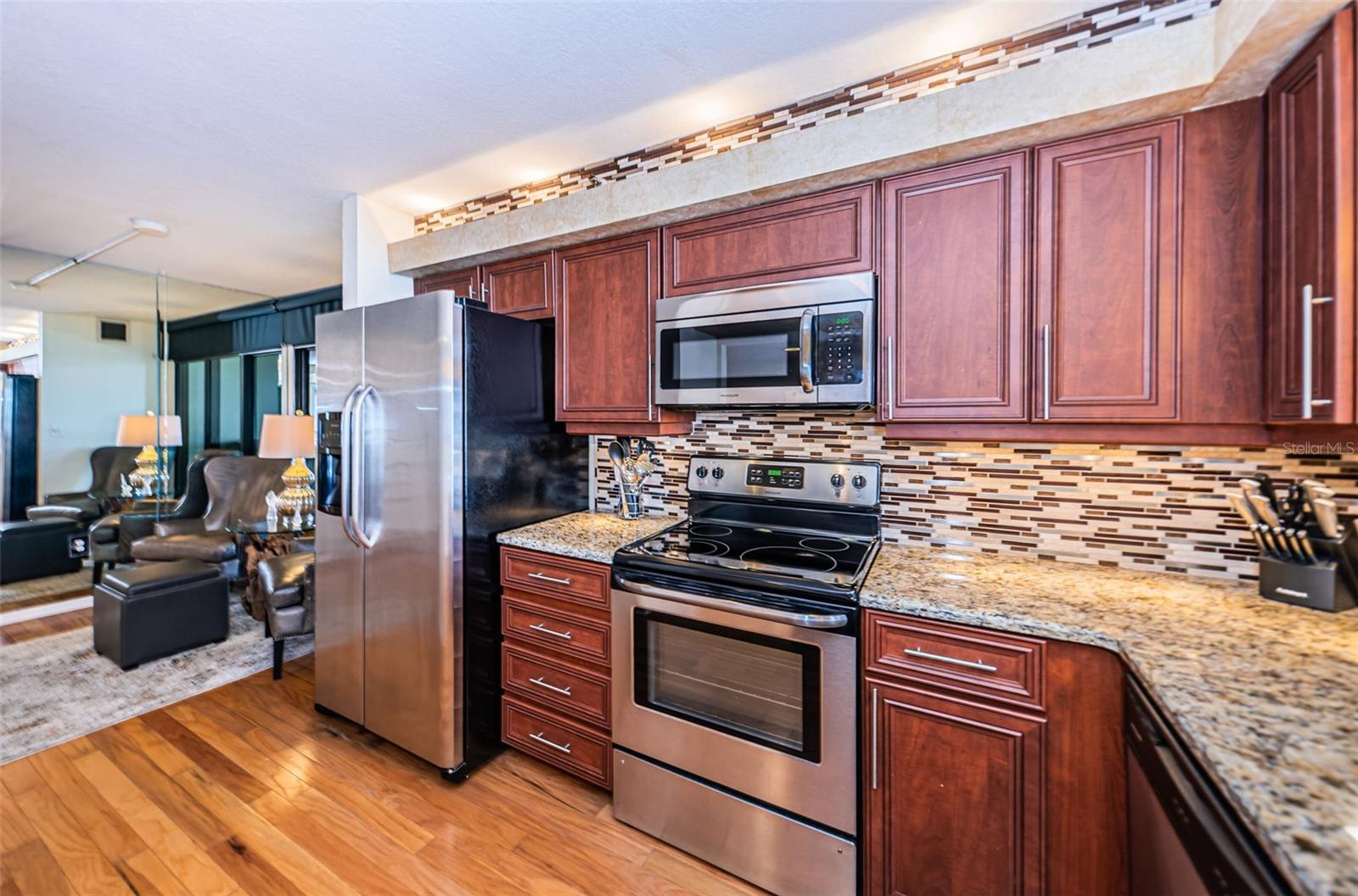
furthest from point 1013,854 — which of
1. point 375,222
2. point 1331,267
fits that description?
point 375,222

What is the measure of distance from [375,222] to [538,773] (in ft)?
9.06

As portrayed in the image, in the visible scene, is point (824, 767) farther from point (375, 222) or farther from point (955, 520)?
point (375, 222)

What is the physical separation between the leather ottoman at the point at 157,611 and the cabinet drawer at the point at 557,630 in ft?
7.56

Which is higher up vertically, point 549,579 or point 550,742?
point 549,579

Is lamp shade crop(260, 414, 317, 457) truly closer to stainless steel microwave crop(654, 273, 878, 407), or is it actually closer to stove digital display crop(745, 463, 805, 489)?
stainless steel microwave crop(654, 273, 878, 407)

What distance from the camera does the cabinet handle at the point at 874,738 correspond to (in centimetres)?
148

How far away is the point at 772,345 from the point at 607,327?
74cm

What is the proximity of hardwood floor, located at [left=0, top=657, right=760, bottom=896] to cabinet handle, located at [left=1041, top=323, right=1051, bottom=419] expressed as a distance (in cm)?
167

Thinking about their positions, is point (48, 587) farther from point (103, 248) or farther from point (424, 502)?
point (424, 502)

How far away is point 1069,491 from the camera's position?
1776mm

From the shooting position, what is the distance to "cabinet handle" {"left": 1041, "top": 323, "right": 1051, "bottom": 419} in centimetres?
157

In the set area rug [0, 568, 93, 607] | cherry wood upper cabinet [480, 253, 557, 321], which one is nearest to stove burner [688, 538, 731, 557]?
cherry wood upper cabinet [480, 253, 557, 321]

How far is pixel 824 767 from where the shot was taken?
5.03ft

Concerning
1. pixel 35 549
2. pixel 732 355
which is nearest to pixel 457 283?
pixel 732 355
